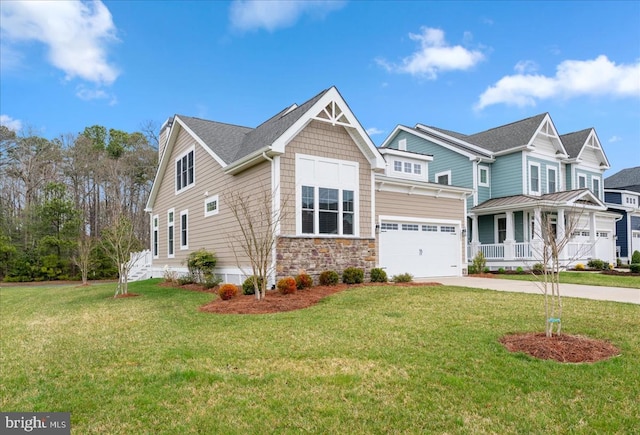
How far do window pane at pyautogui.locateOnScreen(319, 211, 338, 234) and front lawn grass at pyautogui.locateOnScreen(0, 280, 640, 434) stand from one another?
477cm

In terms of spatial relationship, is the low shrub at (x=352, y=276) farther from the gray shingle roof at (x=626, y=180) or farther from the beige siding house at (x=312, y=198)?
the gray shingle roof at (x=626, y=180)

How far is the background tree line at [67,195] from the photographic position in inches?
1070

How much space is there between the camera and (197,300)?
1102cm

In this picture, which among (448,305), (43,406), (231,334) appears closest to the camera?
(43,406)

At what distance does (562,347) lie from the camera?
5328 millimetres

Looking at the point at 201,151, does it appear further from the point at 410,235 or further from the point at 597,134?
the point at 597,134

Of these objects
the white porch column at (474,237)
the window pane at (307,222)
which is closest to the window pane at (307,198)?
the window pane at (307,222)

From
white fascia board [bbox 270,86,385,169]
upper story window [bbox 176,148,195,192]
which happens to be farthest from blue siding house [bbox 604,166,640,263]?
upper story window [bbox 176,148,195,192]

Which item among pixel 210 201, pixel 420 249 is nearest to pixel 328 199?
pixel 210 201

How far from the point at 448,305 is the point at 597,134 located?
78.0 ft

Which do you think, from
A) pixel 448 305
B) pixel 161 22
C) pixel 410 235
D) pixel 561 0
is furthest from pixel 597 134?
pixel 161 22

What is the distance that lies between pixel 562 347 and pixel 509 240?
1632 centimetres

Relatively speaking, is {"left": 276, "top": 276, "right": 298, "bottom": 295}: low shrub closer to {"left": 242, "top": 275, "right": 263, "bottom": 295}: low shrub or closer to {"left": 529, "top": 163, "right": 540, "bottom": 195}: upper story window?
{"left": 242, "top": 275, "right": 263, "bottom": 295}: low shrub

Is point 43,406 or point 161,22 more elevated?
point 161,22
